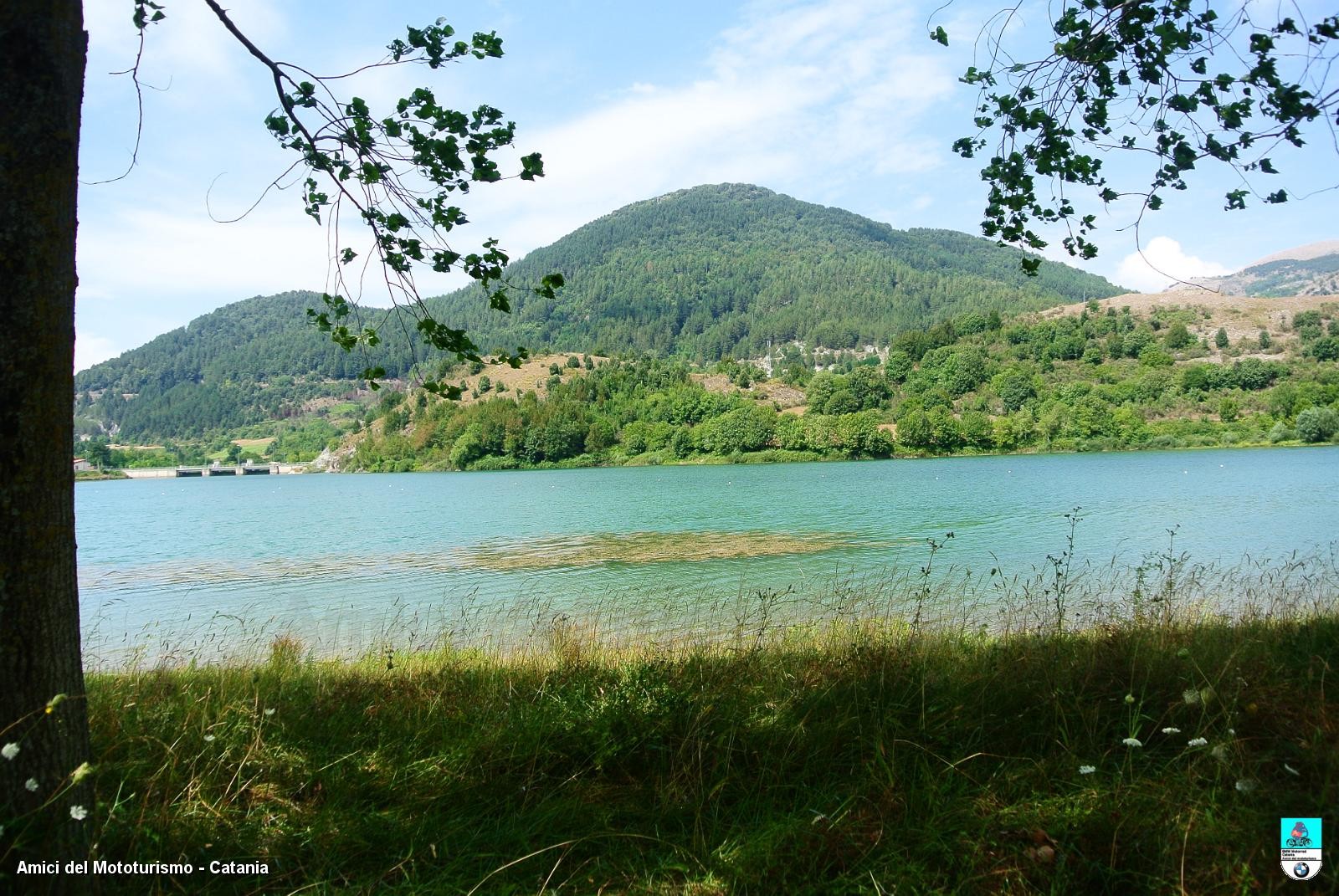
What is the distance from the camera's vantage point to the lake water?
16500 mm

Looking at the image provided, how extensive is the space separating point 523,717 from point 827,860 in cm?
218

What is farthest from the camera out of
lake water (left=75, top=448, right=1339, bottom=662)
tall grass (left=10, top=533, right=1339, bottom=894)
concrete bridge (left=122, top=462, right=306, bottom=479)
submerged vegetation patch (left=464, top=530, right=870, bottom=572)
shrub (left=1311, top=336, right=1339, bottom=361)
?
concrete bridge (left=122, top=462, right=306, bottom=479)

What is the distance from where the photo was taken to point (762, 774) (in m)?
3.87

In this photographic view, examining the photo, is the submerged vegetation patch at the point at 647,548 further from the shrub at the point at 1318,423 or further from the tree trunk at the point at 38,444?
the shrub at the point at 1318,423

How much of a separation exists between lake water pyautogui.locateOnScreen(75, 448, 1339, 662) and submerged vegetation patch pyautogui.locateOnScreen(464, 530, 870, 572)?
16 centimetres

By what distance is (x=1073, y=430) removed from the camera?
373 ft

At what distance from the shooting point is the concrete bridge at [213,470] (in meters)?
167

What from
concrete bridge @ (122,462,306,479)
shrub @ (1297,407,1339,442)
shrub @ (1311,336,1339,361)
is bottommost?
concrete bridge @ (122,462,306,479)

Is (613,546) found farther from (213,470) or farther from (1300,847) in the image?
(213,470)

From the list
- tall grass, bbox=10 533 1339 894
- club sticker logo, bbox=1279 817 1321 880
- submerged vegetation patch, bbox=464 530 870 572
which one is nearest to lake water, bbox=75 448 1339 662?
submerged vegetation patch, bbox=464 530 870 572

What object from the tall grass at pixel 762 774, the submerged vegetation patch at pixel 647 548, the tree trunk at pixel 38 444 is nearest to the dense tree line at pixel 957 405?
the submerged vegetation patch at pixel 647 548

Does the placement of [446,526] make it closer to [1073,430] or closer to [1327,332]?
[1073,430]

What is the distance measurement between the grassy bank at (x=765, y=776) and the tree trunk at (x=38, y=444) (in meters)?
0.34

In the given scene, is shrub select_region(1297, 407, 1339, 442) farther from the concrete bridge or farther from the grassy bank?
the concrete bridge
